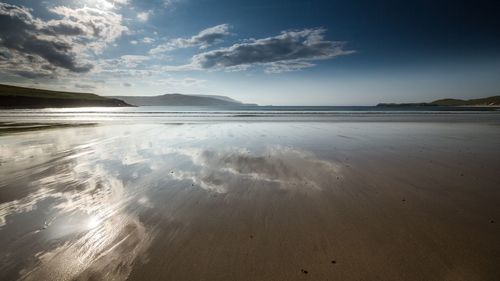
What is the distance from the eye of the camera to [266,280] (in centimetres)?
334

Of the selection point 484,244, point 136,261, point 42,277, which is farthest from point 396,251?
point 42,277

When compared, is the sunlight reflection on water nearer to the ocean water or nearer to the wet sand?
the wet sand

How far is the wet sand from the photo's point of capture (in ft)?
11.8

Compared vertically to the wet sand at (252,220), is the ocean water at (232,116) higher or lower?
lower

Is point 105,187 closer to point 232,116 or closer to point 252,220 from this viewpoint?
point 252,220

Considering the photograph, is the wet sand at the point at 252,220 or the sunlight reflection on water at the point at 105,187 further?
the sunlight reflection on water at the point at 105,187

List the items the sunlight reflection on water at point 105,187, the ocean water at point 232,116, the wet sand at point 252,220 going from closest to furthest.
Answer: the wet sand at point 252,220
the sunlight reflection on water at point 105,187
the ocean water at point 232,116

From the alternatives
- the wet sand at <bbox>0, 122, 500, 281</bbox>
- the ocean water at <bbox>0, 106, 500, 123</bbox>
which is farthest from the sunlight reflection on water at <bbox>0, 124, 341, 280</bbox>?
the ocean water at <bbox>0, 106, 500, 123</bbox>

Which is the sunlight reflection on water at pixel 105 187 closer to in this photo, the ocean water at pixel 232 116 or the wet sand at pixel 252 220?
the wet sand at pixel 252 220

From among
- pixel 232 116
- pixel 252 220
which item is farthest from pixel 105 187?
A: pixel 232 116

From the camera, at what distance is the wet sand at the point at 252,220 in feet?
11.8

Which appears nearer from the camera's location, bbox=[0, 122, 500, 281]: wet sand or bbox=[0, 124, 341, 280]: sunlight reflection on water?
bbox=[0, 122, 500, 281]: wet sand

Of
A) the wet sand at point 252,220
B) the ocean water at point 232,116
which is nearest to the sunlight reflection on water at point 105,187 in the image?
the wet sand at point 252,220

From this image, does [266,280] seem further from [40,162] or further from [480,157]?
[480,157]
